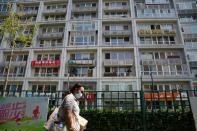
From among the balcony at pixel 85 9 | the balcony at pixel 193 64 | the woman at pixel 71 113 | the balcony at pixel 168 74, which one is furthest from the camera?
the balcony at pixel 85 9

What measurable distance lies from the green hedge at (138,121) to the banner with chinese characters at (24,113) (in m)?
2.04

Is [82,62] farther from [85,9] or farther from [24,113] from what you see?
[24,113]

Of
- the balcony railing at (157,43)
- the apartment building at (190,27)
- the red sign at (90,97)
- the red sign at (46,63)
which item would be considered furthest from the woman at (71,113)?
the balcony railing at (157,43)

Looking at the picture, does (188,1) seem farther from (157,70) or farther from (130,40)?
(157,70)

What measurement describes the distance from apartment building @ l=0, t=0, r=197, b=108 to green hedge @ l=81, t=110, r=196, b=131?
21.0 metres

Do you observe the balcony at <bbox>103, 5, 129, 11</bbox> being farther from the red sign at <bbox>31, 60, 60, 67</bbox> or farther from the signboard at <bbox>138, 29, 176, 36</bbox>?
the red sign at <bbox>31, 60, 60, 67</bbox>

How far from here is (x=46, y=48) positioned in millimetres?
35781

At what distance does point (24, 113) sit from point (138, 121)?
15.3 feet

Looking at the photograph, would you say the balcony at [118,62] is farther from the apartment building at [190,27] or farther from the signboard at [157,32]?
the apartment building at [190,27]

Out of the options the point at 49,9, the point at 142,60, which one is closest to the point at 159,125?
the point at 142,60

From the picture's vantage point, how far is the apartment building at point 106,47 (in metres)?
32.1

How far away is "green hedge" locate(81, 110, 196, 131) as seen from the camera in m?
9.28

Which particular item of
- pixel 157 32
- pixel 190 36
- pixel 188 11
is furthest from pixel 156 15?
pixel 188 11

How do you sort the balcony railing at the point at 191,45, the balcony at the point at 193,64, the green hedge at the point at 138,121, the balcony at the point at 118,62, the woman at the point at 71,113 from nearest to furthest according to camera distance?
the woman at the point at 71,113
the green hedge at the point at 138,121
the balcony at the point at 118,62
the balcony at the point at 193,64
the balcony railing at the point at 191,45
